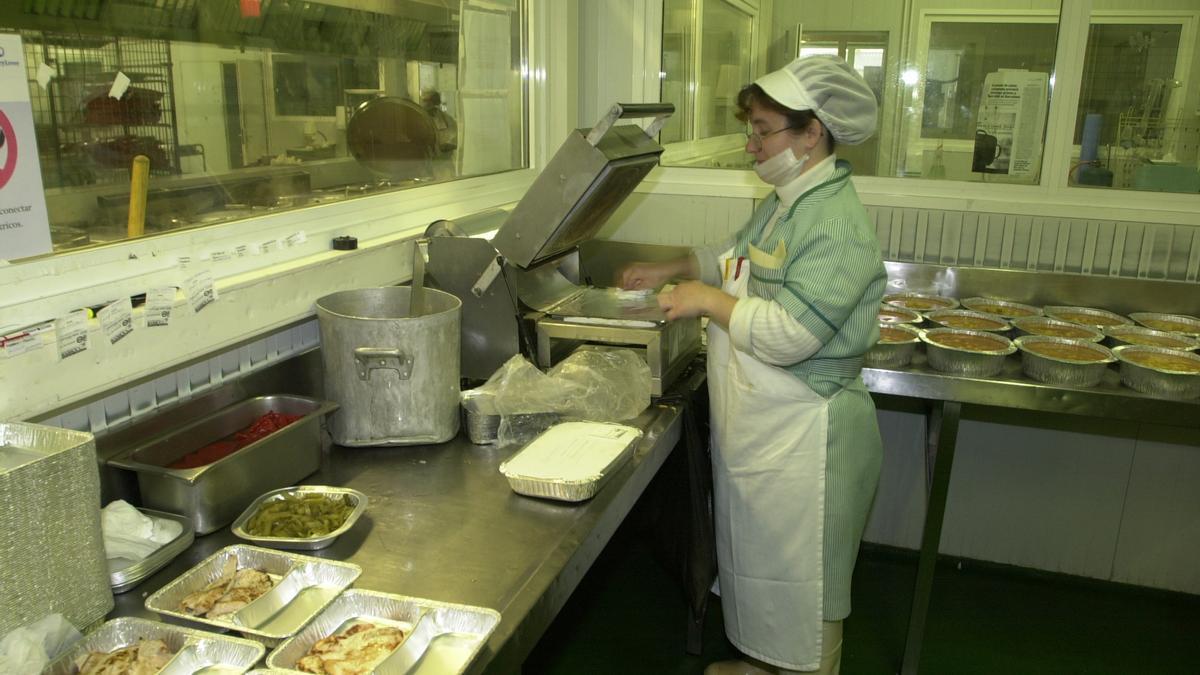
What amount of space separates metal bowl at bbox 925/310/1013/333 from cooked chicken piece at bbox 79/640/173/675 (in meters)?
2.14

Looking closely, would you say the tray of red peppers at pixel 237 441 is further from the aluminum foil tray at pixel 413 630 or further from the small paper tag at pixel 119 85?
the small paper tag at pixel 119 85

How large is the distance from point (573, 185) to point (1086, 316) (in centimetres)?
174

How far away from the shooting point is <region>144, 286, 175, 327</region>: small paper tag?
1.43m

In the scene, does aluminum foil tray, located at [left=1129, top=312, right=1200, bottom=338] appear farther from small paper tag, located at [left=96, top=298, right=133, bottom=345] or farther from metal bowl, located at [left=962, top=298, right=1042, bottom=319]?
small paper tag, located at [left=96, top=298, right=133, bottom=345]

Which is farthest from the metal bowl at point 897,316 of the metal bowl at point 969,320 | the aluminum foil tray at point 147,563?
the aluminum foil tray at point 147,563

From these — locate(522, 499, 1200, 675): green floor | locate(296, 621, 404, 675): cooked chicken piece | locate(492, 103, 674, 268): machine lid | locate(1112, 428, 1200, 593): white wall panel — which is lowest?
locate(522, 499, 1200, 675): green floor

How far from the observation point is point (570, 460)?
1.64 meters

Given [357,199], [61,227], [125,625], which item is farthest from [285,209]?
[125,625]

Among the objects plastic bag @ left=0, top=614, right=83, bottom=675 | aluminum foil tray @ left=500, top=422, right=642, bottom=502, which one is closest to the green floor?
aluminum foil tray @ left=500, top=422, right=642, bottom=502

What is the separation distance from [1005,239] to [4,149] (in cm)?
262

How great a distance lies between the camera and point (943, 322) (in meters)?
2.56

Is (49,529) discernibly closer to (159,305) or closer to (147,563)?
(147,563)

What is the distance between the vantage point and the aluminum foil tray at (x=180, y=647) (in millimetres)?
1077

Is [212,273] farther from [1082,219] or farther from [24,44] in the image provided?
[1082,219]
